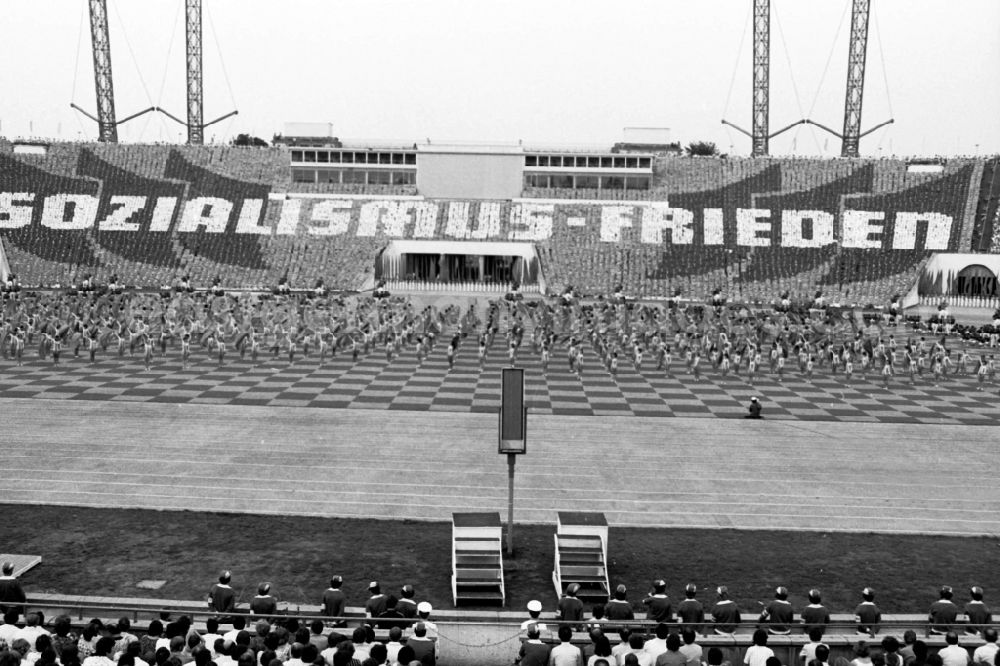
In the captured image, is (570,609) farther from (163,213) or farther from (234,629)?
(163,213)

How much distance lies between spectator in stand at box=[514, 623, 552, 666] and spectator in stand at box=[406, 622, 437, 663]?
1.04 meters

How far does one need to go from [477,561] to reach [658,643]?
153 inches

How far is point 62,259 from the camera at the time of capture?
233 feet

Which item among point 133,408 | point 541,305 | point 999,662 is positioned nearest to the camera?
point 999,662

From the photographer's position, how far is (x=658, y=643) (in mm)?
10039

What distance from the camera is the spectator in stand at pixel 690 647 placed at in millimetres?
9711

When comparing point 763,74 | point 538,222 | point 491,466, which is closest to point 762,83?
point 763,74

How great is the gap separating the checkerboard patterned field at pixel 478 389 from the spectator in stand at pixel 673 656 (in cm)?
1755

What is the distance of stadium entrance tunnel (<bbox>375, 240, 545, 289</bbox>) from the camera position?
71.9 m

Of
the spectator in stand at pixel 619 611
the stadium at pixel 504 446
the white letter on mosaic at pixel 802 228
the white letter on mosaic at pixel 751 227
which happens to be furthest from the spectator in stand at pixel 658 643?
the white letter on mosaic at pixel 802 228

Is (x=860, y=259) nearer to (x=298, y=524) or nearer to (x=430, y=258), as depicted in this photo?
(x=430, y=258)

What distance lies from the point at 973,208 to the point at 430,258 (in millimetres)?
45291

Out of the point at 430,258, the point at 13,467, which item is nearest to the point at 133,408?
the point at 13,467

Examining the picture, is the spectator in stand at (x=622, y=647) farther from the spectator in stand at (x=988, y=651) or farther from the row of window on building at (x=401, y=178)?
the row of window on building at (x=401, y=178)
